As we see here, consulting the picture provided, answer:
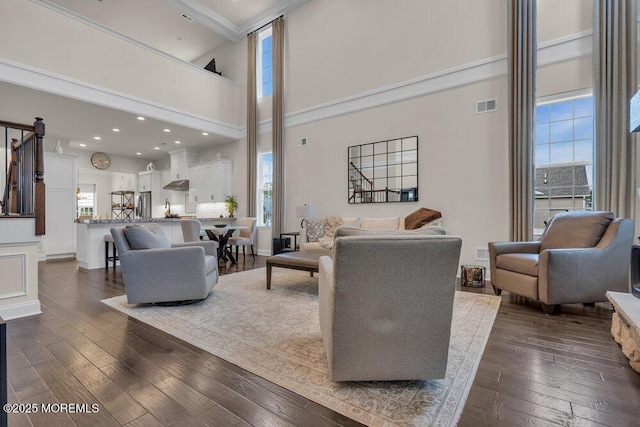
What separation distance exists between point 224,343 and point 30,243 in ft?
7.69

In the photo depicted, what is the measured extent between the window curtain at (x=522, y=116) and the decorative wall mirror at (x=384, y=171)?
4.67 feet

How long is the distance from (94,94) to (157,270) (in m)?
4.10

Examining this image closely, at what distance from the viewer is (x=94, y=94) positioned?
5.14m

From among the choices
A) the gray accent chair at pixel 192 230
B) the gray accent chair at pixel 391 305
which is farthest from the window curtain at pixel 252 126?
the gray accent chair at pixel 391 305

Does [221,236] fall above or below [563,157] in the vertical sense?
below

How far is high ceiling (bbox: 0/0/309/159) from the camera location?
5.82m

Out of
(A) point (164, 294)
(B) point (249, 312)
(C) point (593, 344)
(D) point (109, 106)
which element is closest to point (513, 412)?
(C) point (593, 344)

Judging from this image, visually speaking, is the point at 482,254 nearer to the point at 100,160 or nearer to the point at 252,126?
the point at 252,126

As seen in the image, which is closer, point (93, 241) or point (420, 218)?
point (420, 218)

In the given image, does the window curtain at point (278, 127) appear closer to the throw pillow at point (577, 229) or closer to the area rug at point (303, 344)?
the area rug at point (303, 344)

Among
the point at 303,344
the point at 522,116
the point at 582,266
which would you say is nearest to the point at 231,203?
the point at 303,344

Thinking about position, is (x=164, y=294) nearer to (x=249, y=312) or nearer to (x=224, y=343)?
(x=249, y=312)

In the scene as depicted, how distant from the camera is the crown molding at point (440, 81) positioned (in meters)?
3.91

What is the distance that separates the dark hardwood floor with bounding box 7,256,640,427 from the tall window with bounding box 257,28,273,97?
6416mm
